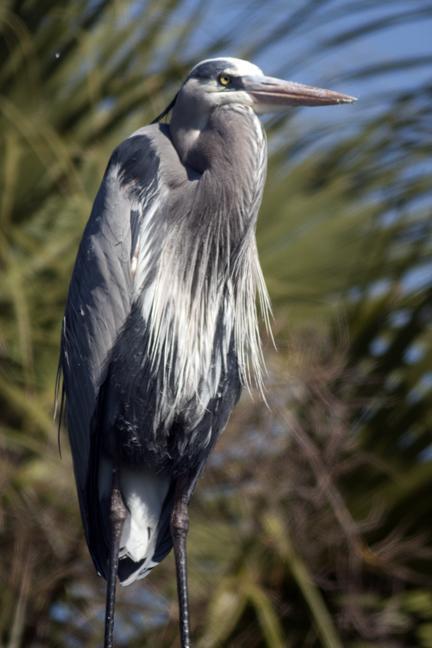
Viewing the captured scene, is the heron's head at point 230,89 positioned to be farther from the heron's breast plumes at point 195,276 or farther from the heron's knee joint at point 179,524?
the heron's knee joint at point 179,524

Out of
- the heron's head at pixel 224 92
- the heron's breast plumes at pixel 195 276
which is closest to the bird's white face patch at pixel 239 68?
the heron's head at pixel 224 92

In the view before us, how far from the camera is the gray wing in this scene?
3447 millimetres

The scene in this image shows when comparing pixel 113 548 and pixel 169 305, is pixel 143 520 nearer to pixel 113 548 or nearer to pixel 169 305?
pixel 113 548

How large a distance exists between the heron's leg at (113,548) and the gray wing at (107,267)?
86 mm

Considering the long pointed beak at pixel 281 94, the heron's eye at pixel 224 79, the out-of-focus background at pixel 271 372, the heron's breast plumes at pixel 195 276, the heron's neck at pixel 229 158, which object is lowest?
the out-of-focus background at pixel 271 372

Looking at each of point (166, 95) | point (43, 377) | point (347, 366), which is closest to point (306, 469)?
point (347, 366)

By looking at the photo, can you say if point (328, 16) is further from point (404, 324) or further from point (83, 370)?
point (83, 370)

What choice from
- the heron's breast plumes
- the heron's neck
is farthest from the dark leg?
the heron's neck

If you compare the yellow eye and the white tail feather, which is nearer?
the yellow eye

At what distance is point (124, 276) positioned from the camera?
345cm

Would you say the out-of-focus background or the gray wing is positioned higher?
the gray wing

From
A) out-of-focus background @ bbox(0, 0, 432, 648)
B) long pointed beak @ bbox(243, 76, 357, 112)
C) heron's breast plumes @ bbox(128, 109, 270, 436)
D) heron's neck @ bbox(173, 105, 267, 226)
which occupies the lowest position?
out-of-focus background @ bbox(0, 0, 432, 648)

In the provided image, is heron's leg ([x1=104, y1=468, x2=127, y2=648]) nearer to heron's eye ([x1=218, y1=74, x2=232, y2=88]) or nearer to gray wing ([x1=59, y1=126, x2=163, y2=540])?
gray wing ([x1=59, y1=126, x2=163, y2=540])

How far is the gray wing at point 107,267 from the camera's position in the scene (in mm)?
3447
